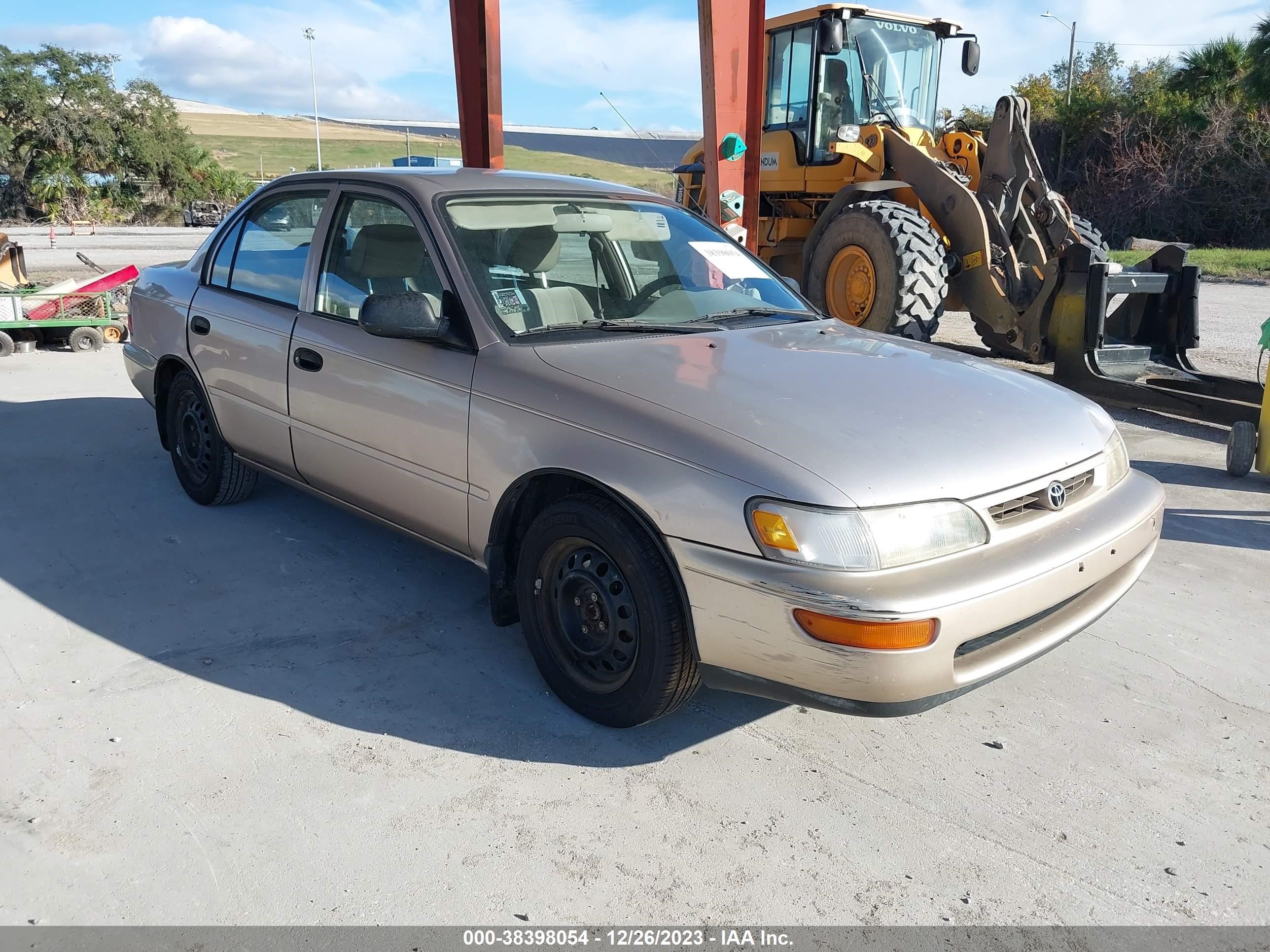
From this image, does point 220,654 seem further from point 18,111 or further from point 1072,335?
point 18,111

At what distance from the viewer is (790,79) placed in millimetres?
9648

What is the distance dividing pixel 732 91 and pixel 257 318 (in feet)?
17.2

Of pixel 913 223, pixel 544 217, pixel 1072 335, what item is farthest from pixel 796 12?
pixel 544 217

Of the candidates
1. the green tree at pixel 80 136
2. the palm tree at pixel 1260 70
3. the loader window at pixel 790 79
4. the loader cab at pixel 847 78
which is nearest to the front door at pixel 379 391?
the loader cab at pixel 847 78

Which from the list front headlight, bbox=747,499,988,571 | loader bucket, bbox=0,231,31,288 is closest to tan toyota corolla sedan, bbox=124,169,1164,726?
front headlight, bbox=747,499,988,571

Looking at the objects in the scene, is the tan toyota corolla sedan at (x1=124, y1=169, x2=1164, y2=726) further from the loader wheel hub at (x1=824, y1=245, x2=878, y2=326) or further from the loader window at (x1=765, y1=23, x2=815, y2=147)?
the loader window at (x1=765, y1=23, x2=815, y2=147)

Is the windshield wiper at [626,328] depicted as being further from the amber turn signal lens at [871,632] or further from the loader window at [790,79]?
the loader window at [790,79]

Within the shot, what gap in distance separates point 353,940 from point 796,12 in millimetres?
9087

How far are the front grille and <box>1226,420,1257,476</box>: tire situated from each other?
346 cm

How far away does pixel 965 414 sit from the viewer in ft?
9.63

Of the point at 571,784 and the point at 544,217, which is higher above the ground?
the point at 544,217

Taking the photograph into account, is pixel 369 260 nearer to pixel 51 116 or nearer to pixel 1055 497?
pixel 1055 497

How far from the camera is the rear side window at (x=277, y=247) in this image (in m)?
4.11

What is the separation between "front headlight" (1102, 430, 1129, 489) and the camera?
3.21 metres
